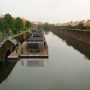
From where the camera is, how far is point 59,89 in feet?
50.2

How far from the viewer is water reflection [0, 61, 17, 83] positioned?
19.0 metres

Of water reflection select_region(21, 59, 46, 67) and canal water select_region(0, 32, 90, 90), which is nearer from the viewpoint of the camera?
canal water select_region(0, 32, 90, 90)

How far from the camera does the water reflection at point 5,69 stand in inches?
750

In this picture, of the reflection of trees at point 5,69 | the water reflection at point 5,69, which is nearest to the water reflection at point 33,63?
the water reflection at point 5,69

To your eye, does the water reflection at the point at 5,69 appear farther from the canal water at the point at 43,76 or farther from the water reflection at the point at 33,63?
the water reflection at the point at 33,63

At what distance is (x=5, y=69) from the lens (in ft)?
69.3

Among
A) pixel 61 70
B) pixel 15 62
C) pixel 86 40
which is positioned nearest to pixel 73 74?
pixel 61 70

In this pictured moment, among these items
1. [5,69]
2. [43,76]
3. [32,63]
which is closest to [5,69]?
[5,69]

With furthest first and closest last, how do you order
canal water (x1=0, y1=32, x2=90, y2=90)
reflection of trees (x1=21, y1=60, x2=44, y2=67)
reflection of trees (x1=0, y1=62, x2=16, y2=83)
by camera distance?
reflection of trees (x1=21, y1=60, x2=44, y2=67) < reflection of trees (x1=0, y1=62, x2=16, y2=83) < canal water (x1=0, y1=32, x2=90, y2=90)

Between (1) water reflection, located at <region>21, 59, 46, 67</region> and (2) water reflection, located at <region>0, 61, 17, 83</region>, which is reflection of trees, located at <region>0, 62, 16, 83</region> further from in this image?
(1) water reflection, located at <region>21, 59, 46, 67</region>

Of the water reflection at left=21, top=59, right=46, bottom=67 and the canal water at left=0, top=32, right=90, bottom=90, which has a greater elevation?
the water reflection at left=21, top=59, right=46, bottom=67

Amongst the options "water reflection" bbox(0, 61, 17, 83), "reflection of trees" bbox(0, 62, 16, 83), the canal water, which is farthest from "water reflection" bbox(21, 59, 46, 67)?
"reflection of trees" bbox(0, 62, 16, 83)

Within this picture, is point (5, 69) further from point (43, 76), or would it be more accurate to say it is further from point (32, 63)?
point (43, 76)

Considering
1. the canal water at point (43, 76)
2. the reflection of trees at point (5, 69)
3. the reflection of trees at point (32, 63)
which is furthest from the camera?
the reflection of trees at point (32, 63)
